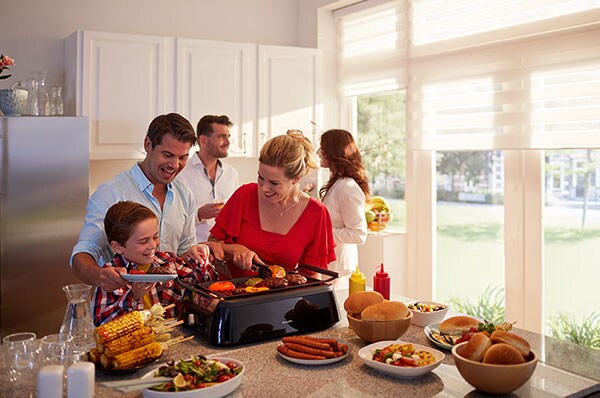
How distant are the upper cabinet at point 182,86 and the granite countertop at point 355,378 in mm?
2413

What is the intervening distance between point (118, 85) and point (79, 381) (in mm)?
2838

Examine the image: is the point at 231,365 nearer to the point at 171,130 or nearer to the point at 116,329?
the point at 116,329

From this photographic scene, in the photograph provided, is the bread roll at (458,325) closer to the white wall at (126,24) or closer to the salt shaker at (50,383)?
the salt shaker at (50,383)

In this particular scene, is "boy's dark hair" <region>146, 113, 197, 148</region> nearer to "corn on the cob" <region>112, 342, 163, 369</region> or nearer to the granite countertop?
the granite countertop

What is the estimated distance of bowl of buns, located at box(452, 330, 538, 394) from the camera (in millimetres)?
1438

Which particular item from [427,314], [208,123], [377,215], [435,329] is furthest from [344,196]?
[435,329]

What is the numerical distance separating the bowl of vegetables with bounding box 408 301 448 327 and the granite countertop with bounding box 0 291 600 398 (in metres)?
0.27

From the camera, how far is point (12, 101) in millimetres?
3494


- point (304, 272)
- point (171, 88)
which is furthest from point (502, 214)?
point (171, 88)

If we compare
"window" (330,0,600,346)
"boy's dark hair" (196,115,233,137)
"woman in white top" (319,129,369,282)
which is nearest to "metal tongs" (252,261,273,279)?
"woman in white top" (319,129,369,282)

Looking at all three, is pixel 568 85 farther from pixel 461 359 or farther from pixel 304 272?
pixel 461 359

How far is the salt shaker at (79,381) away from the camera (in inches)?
54.2

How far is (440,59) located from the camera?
160 inches

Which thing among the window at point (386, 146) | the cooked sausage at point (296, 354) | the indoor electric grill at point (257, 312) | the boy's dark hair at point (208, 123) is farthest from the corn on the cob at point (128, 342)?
the window at point (386, 146)
